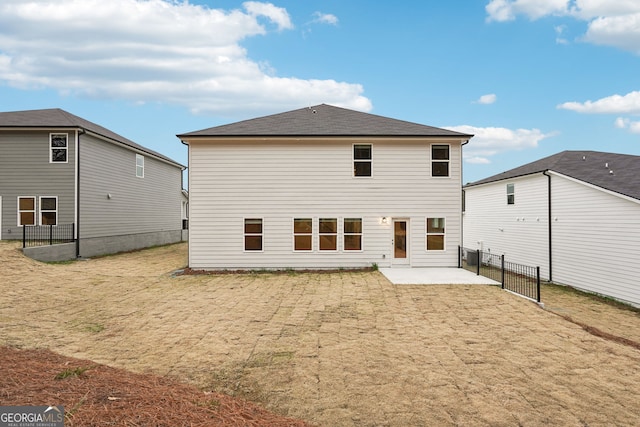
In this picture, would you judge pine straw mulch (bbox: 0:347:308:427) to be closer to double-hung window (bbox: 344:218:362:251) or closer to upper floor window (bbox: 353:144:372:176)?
double-hung window (bbox: 344:218:362:251)

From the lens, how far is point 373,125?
17281 mm

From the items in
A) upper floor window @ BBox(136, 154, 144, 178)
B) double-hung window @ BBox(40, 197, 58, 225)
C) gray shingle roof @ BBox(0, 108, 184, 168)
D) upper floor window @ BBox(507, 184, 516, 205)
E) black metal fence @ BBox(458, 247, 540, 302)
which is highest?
gray shingle roof @ BBox(0, 108, 184, 168)

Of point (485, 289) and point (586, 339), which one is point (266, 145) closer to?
point (485, 289)

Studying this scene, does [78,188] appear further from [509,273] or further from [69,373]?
[509,273]

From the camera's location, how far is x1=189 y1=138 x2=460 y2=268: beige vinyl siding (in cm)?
1603

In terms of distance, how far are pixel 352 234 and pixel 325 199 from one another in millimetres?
2095

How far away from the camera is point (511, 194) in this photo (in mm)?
20391

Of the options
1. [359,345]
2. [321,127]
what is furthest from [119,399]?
[321,127]

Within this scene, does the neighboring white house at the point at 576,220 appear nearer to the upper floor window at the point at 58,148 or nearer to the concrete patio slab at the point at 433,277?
the concrete patio slab at the point at 433,277

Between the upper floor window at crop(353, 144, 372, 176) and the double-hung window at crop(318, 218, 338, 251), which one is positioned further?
the upper floor window at crop(353, 144, 372, 176)

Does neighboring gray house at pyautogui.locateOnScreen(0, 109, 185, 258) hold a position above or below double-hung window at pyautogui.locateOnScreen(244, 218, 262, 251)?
above

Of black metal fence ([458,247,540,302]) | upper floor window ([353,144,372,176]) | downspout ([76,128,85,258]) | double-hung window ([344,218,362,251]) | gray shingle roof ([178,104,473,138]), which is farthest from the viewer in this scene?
downspout ([76,128,85,258])

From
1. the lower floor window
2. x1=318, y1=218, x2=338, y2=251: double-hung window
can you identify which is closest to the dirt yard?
x1=318, y1=218, x2=338, y2=251: double-hung window

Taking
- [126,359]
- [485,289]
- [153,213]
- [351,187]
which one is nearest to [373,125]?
[351,187]
